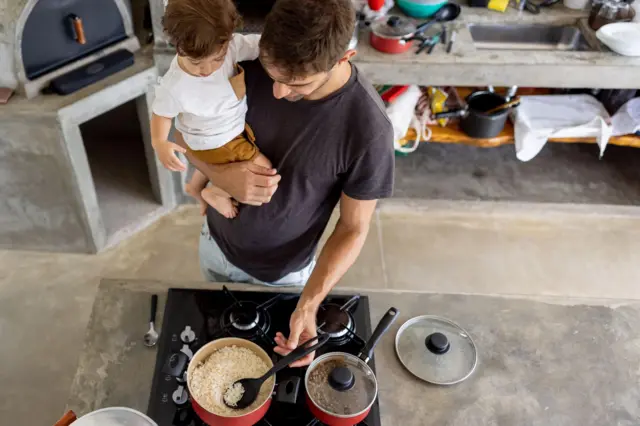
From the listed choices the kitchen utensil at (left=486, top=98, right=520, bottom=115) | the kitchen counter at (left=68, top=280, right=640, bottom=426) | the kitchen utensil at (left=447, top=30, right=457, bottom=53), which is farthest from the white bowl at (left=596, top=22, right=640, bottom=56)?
the kitchen counter at (left=68, top=280, right=640, bottom=426)

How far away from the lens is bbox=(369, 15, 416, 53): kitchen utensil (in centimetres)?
232

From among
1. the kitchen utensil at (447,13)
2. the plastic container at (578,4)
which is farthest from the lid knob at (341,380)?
the plastic container at (578,4)

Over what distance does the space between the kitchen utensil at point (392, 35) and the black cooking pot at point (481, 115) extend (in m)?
0.43

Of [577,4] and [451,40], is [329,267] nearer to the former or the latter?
[451,40]

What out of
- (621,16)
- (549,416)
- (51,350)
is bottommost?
(51,350)

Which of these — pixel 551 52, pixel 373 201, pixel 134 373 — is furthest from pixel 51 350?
pixel 551 52

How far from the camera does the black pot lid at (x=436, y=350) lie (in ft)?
4.22

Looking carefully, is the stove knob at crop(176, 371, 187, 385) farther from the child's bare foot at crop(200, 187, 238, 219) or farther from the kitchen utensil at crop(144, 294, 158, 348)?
Answer: the child's bare foot at crop(200, 187, 238, 219)

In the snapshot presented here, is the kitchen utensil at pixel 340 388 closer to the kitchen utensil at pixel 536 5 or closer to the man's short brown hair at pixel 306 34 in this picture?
the man's short brown hair at pixel 306 34

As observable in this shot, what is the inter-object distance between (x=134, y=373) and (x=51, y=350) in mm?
1242

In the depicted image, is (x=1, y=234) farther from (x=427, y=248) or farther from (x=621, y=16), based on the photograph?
(x=621, y=16)

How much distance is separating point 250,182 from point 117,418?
21.2 inches

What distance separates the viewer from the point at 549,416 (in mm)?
1243

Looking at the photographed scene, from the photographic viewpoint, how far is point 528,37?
2641 mm
